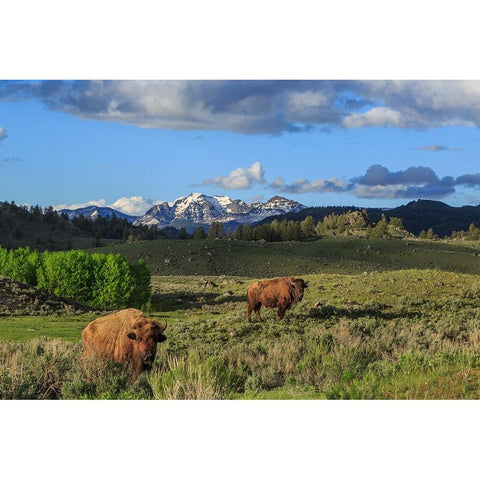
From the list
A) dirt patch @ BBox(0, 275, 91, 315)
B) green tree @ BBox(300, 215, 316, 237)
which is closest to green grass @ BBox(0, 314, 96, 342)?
dirt patch @ BBox(0, 275, 91, 315)

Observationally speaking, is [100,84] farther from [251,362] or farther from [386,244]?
[386,244]

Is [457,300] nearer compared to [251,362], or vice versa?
[251,362]

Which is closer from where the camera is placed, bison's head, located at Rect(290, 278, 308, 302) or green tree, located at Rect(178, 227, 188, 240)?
bison's head, located at Rect(290, 278, 308, 302)

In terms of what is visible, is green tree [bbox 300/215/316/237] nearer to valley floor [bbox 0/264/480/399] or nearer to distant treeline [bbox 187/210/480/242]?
distant treeline [bbox 187/210/480/242]

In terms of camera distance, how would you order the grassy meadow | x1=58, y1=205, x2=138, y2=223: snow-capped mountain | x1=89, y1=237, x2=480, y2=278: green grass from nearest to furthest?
the grassy meadow, x1=58, y1=205, x2=138, y2=223: snow-capped mountain, x1=89, y1=237, x2=480, y2=278: green grass

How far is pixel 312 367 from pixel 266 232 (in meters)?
7.32

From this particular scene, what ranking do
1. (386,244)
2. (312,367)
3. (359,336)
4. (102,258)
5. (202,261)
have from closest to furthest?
(312,367) → (359,336) → (102,258) → (202,261) → (386,244)

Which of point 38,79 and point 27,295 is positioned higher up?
point 38,79

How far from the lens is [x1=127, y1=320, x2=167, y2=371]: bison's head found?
29.6ft

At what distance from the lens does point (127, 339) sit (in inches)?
368

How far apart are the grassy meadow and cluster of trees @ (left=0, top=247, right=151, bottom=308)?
63 centimetres

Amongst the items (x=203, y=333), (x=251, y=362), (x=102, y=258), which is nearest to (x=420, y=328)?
(x=251, y=362)

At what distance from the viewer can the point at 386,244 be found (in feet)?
117

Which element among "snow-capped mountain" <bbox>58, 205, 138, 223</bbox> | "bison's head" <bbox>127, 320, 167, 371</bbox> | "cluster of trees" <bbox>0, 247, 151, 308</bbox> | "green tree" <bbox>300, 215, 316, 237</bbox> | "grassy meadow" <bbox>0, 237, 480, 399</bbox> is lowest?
"grassy meadow" <bbox>0, 237, 480, 399</bbox>
